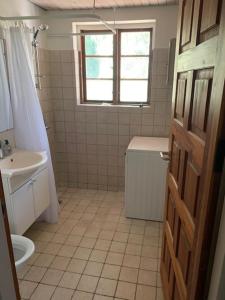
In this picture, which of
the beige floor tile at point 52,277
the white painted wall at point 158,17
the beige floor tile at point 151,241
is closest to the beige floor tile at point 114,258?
the beige floor tile at point 151,241

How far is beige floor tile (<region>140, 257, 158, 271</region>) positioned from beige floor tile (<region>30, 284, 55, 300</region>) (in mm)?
775

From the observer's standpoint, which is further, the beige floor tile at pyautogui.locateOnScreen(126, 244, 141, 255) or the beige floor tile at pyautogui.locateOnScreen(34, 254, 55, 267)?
the beige floor tile at pyautogui.locateOnScreen(126, 244, 141, 255)

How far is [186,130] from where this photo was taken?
1.16 meters

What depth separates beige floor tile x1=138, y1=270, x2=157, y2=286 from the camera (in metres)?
1.90

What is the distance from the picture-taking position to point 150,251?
2.25 m

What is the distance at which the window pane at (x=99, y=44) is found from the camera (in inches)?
117

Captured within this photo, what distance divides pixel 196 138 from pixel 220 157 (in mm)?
250

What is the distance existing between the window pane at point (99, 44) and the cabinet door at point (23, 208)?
1.92 m

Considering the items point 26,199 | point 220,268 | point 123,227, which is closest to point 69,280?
point 26,199

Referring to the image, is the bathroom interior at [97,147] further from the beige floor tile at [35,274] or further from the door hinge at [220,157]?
the door hinge at [220,157]

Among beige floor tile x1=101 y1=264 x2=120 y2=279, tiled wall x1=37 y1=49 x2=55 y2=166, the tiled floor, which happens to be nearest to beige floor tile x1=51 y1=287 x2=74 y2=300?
the tiled floor

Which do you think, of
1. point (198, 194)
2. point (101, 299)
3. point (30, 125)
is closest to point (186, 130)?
point (198, 194)

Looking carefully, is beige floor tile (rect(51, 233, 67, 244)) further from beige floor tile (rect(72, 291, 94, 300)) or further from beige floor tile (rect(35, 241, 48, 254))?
beige floor tile (rect(72, 291, 94, 300))

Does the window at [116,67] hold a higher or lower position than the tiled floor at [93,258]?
higher
